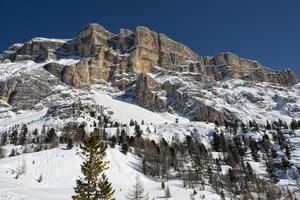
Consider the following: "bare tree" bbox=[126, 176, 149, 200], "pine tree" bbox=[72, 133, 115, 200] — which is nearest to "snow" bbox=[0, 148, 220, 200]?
"bare tree" bbox=[126, 176, 149, 200]

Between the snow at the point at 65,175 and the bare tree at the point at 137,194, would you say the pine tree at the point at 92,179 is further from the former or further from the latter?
the bare tree at the point at 137,194

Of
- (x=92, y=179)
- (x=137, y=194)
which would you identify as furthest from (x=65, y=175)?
(x=92, y=179)

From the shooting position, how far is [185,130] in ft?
611

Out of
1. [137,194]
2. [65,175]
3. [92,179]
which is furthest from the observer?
[65,175]

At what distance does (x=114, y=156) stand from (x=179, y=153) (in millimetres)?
43066

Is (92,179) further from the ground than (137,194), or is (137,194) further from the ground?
(92,179)

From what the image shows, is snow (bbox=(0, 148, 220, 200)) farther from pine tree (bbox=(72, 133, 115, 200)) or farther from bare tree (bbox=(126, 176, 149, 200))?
pine tree (bbox=(72, 133, 115, 200))

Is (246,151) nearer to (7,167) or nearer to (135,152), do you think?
(135,152)

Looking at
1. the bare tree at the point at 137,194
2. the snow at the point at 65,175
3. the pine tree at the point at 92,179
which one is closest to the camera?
the pine tree at the point at 92,179

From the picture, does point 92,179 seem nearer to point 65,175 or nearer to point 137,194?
point 137,194

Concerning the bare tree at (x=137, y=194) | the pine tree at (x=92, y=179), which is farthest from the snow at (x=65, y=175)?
the pine tree at (x=92, y=179)

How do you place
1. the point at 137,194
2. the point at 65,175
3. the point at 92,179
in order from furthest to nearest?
the point at 65,175, the point at 137,194, the point at 92,179

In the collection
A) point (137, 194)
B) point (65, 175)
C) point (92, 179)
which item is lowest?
point (137, 194)

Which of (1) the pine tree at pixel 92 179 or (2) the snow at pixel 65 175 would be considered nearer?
(1) the pine tree at pixel 92 179
